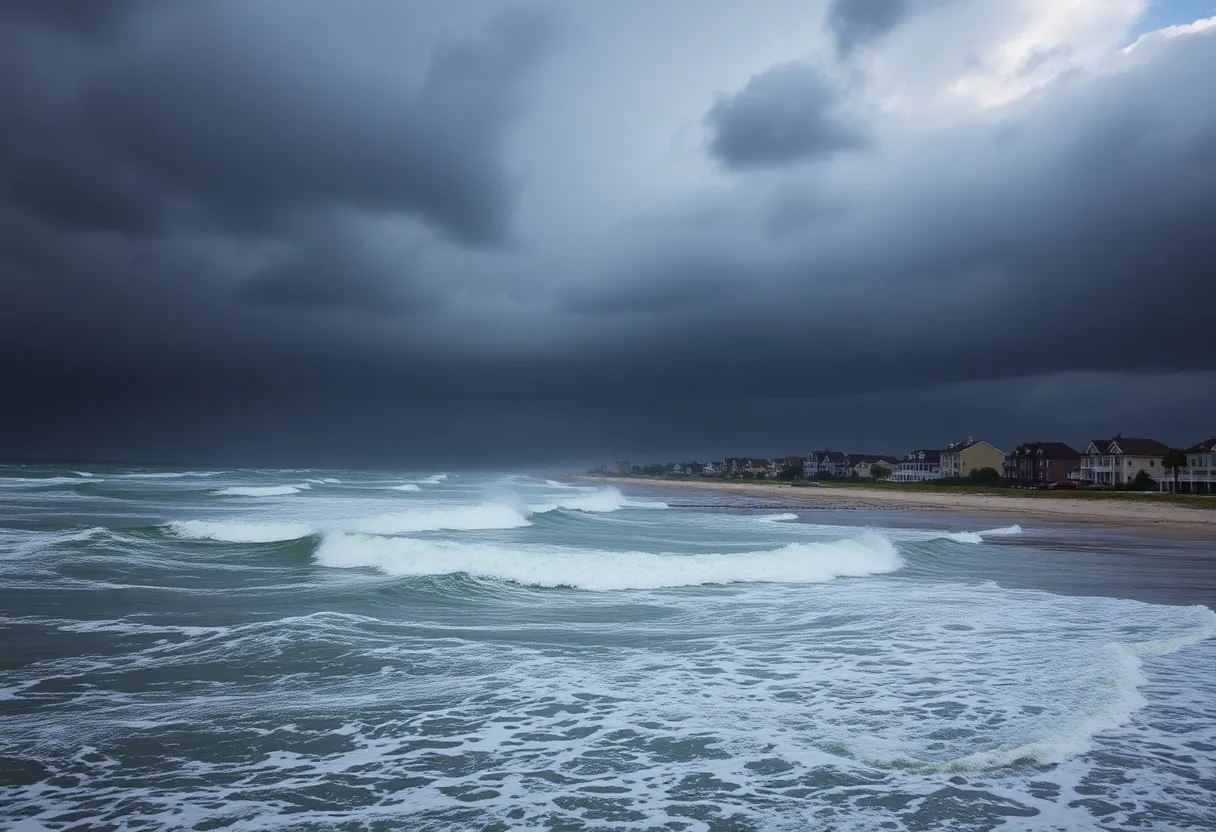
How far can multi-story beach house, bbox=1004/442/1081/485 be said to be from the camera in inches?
4370

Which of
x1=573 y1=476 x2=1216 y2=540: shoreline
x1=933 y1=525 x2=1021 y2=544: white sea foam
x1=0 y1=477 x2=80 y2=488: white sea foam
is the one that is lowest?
x1=573 y1=476 x2=1216 y2=540: shoreline

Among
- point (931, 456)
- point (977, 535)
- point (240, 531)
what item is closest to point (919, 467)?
point (931, 456)

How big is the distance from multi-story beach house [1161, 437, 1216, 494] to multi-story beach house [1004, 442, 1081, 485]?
2274cm

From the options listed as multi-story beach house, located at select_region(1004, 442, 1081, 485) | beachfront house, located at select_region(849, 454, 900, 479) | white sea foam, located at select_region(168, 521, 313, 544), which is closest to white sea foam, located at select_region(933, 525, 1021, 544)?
white sea foam, located at select_region(168, 521, 313, 544)

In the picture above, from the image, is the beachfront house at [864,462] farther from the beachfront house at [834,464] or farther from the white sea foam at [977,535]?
the white sea foam at [977,535]

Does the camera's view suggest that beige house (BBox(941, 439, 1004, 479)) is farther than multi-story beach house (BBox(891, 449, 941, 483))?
No

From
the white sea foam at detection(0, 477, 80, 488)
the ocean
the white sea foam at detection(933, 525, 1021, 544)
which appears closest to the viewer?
the ocean

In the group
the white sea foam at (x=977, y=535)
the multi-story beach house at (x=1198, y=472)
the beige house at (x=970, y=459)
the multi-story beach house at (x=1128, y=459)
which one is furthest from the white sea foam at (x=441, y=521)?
the beige house at (x=970, y=459)

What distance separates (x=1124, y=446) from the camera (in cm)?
9475

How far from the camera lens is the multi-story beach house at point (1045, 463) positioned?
11100cm

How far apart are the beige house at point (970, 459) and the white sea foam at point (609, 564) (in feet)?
356

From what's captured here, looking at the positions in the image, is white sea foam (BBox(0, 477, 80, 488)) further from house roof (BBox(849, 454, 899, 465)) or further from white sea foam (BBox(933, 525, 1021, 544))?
house roof (BBox(849, 454, 899, 465))

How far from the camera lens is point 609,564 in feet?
59.8

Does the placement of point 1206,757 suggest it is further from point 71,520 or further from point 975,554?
point 71,520
